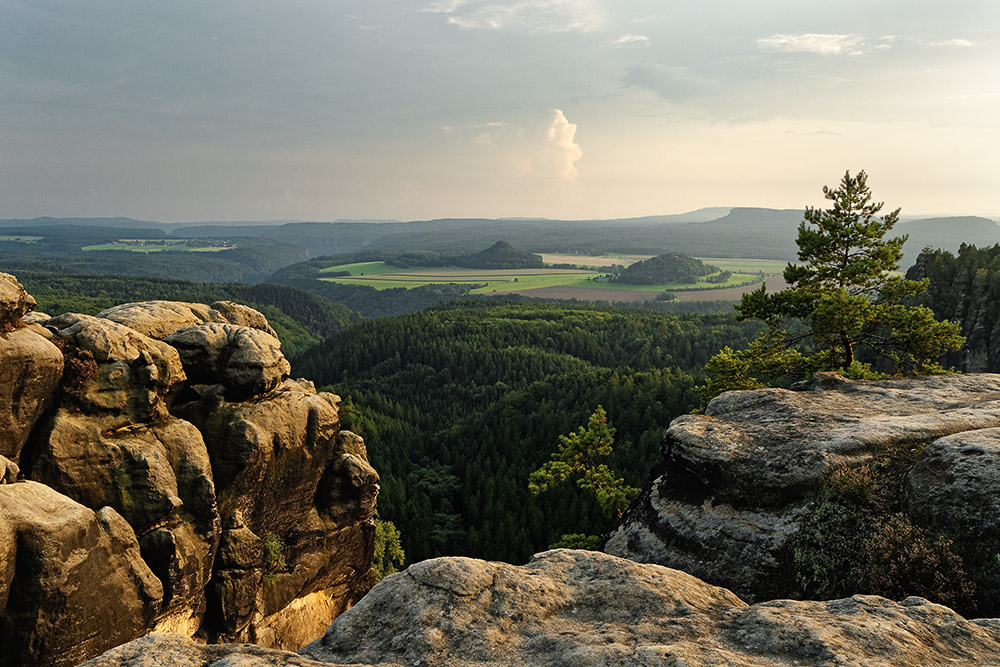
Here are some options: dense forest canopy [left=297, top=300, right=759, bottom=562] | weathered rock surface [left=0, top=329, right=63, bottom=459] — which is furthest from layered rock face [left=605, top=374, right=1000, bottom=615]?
dense forest canopy [left=297, top=300, right=759, bottom=562]

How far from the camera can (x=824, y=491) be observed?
1655 cm

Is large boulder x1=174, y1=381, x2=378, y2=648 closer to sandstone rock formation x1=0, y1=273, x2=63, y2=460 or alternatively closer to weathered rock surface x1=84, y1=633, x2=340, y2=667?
sandstone rock formation x1=0, y1=273, x2=63, y2=460

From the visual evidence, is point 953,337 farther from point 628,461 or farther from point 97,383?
point 628,461

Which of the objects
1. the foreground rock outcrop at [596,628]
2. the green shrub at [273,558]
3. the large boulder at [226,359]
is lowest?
the green shrub at [273,558]

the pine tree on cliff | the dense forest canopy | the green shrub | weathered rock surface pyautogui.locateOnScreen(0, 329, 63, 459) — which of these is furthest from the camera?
the dense forest canopy

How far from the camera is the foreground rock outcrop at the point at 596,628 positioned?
1005 centimetres

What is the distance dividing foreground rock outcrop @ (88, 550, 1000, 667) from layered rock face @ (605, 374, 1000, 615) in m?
3.20

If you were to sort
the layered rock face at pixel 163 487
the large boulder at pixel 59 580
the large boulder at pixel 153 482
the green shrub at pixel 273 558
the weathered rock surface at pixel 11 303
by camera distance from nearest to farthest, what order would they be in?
1. the large boulder at pixel 59 580
2. the layered rock face at pixel 163 487
3. the weathered rock surface at pixel 11 303
4. the large boulder at pixel 153 482
5. the green shrub at pixel 273 558

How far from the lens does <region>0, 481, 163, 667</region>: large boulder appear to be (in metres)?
19.2

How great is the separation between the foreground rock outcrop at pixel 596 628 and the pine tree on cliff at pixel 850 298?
69.9ft

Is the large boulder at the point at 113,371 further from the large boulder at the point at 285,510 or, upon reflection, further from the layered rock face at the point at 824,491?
the layered rock face at the point at 824,491

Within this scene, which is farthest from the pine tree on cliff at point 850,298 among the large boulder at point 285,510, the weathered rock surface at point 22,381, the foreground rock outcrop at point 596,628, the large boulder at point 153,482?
the weathered rock surface at point 22,381

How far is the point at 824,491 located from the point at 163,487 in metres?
28.3

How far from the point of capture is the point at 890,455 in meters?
17.0
